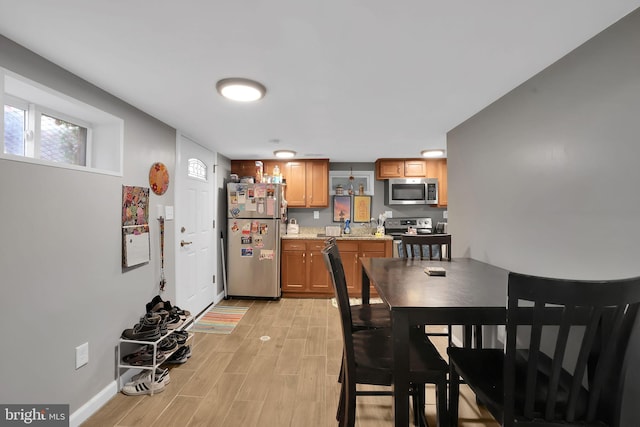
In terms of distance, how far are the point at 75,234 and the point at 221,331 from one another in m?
1.82

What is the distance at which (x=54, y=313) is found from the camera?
1.56 metres

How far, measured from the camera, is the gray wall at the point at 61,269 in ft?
4.50

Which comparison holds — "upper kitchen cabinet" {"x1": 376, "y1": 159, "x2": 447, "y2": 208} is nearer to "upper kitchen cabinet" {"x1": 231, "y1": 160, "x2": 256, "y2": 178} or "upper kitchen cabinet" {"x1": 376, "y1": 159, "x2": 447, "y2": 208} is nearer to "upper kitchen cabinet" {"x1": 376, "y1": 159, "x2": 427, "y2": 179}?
"upper kitchen cabinet" {"x1": 376, "y1": 159, "x2": 427, "y2": 179}

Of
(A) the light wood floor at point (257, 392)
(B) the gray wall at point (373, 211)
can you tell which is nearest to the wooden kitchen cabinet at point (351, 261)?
(B) the gray wall at point (373, 211)

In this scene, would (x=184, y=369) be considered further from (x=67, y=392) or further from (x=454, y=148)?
(x=454, y=148)

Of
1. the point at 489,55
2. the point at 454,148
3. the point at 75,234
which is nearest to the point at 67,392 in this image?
the point at 75,234

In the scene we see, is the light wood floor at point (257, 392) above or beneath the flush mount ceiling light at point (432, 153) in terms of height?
beneath

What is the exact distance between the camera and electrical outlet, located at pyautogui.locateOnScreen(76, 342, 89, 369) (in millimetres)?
1703

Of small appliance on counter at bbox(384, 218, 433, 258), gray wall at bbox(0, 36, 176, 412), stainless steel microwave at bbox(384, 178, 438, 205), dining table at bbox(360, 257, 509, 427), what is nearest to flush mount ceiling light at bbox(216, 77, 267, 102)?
gray wall at bbox(0, 36, 176, 412)

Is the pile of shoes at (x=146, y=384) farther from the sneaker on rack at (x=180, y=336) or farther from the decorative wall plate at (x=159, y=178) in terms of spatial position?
the decorative wall plate at (x=159, y=178)

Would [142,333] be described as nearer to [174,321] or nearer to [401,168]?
[174,321]

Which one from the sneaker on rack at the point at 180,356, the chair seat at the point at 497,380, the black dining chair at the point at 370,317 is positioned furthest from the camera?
the sneaker on rack at the point at 180,356

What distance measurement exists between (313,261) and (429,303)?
3.03m

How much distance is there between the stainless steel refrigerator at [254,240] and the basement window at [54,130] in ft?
6.62
